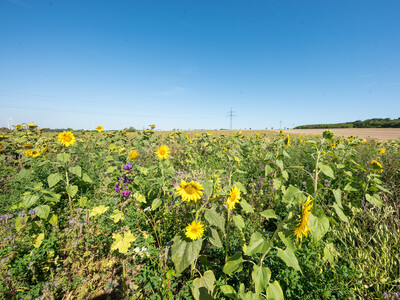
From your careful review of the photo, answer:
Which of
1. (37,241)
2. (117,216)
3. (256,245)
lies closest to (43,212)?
(37,241)

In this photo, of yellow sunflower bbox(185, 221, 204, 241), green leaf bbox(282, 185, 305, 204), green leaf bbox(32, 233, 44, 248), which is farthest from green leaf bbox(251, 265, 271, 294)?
green leaf bbox(32, 233, 44, 248)

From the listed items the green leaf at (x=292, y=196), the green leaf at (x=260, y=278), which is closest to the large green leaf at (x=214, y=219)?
the green leaf at (x=260, y=278)

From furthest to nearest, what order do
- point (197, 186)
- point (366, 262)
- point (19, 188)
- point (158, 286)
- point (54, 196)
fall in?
point (19, 188) < point (54, 196) < point (366, 262) < point (158, 286) < point (197, 186)

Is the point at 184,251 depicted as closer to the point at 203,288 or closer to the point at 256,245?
the point at 203,288

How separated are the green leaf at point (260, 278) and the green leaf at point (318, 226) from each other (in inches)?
18.6

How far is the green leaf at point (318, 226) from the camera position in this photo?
130 cm

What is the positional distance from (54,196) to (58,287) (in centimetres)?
114

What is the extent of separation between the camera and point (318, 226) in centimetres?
132

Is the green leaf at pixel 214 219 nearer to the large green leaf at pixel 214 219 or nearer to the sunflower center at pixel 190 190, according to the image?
the large green leaf at pixel 214 219

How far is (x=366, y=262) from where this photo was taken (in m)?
1.83

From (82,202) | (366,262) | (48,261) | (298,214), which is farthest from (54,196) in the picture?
(366,262)

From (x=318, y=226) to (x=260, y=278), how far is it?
23.7 inches

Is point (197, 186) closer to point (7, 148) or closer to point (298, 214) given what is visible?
point (298, 214)

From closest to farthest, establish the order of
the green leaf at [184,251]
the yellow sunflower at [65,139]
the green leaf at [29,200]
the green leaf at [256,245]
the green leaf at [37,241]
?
the green leaf at [256,245], the green leaf at [184,251], the green leaf at [37,241], the green leaf at [29,200], the yellow sunflower at [65,139]
